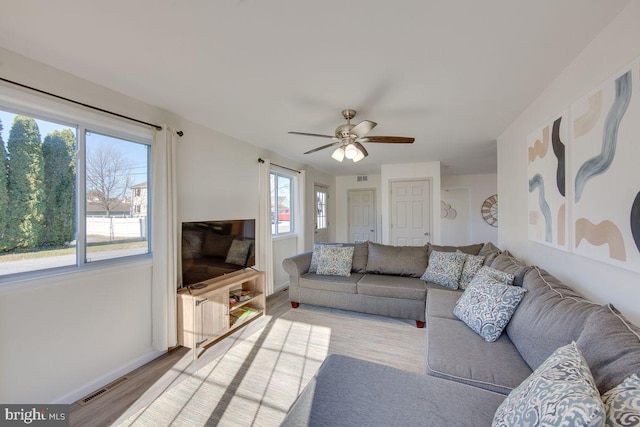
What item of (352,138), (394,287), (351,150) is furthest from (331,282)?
(352,138)

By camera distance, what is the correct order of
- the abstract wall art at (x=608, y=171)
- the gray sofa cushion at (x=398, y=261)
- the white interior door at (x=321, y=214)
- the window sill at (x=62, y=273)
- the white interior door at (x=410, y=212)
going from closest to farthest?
the abstract wall art at (x=608, y=171) < the window sill at (x=62, y=273) < the gray sofa cushion at (x=398, y=261) < the white interior door at (x=410, y=212) < the white interior door at (x=321, y=214)

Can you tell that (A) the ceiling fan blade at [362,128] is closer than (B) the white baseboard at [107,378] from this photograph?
No

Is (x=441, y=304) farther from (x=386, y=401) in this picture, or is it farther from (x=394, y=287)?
(x=386, y=401)

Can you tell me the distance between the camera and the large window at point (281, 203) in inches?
182

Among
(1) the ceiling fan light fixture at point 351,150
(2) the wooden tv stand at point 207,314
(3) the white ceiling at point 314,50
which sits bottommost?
(2) the wooden tv stand at point 207,314

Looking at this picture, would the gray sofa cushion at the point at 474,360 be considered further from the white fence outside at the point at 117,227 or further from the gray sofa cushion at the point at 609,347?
the white fence outside at the point at 117,227

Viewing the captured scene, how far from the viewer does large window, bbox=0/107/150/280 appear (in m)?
1.69

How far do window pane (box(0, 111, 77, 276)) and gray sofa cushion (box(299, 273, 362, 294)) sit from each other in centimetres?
247

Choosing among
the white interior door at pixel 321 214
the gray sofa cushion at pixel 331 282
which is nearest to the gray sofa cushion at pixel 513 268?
the gray sofa cushion at pixel 331 282

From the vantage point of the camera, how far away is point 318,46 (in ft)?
5.24

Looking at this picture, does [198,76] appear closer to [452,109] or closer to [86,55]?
[86,55]

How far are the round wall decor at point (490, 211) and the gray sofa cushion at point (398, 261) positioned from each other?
161 inches

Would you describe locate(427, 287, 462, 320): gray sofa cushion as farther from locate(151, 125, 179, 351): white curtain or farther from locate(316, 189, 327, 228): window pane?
locate(316, 189, 327, 228): window pane

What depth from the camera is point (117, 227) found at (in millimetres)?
2301
